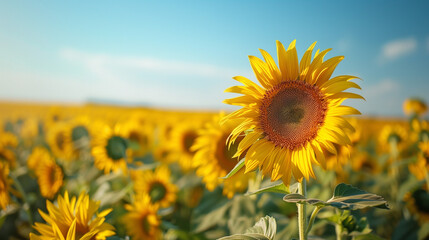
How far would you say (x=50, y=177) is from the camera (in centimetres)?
318

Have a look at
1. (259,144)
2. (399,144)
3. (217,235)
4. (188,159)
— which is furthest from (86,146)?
(399,144)

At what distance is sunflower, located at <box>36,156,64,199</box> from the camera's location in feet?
10.1

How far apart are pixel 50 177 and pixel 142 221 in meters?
1.37

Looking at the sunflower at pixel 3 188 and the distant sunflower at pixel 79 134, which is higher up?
the distant sunflower at pixel 79 134

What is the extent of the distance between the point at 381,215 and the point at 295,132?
2787 millimetres

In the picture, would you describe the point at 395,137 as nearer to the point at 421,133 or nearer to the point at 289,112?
the point at 421,133

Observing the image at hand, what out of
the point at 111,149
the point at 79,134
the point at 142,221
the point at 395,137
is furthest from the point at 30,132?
the point at 395,137

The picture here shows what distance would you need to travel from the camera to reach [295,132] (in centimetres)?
158

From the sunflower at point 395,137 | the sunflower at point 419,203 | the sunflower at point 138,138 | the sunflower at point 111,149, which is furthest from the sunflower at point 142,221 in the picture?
the sunflower at point 395,137

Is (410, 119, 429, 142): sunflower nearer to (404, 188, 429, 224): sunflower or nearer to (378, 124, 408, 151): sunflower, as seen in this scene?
(404, 188, 429, 224): sunflower

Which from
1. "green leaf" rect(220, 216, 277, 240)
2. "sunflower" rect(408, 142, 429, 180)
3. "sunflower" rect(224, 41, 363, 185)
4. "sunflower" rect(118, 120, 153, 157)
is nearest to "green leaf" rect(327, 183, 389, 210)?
"sunflower" rect(224, 41, 363, 185)

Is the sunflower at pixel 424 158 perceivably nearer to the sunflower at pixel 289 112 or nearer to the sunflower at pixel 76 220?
the sunflower at pixel 289 112

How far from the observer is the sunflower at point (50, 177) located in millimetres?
3078

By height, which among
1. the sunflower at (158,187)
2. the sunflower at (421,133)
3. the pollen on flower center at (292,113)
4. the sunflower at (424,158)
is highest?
the pollen on flower center at (292,113)
